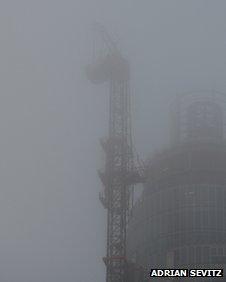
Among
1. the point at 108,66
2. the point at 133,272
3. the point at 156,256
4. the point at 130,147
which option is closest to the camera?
the point at 133,272

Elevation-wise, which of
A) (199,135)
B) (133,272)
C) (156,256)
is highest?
(199,135)

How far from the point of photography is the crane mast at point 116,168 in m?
128

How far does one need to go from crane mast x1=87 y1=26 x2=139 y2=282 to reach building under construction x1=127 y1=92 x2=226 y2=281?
23904 mm

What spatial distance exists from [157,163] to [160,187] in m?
5.11

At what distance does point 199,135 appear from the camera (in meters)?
171

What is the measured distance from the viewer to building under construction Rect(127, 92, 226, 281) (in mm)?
159625

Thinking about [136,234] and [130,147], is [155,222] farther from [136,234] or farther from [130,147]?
[130,147]

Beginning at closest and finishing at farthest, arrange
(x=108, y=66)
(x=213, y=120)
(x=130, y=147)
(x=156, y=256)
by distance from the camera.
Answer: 1. (x=130, y=147)
2. (x=108, y=66)
3. (x=156, y=256)
4. (x=213, y=120)

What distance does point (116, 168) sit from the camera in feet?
455

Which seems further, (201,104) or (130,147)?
(201,104)

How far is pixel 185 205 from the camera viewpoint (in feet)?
537

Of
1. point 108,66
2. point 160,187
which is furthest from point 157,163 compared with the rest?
point 108,66

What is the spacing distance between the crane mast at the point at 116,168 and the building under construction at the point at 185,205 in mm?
23904

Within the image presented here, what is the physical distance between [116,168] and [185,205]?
2997 centimetres
